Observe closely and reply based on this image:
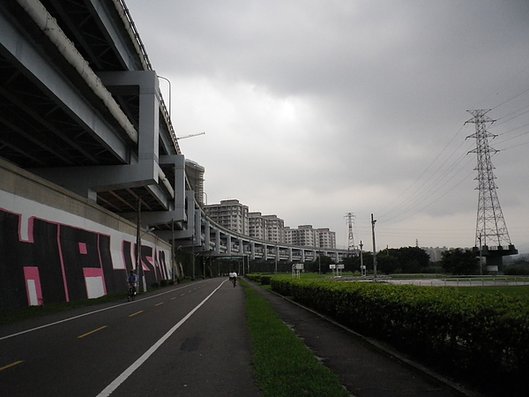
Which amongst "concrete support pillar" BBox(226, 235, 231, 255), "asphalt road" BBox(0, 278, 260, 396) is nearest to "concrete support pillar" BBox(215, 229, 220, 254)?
"concrete support pillar" BBox(226, 235, 231, 255)

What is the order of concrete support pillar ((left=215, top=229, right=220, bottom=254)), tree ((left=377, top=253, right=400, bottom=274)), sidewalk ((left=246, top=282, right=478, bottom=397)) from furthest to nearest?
1. concrete support pillar ((left=215, top=229, right=220, bottom=254))
2. tree ((left=377, top=253, right=400, bottom=274))
3. sidewalk ((left=246, top=282, right=478, bottom=397))

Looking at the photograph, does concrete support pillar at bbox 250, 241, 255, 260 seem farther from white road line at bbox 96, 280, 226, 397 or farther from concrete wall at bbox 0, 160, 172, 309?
white road line at bbox 96, 280, 226, 397

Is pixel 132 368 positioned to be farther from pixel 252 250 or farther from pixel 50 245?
pixel 252 250

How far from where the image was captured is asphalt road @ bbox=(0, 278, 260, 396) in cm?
677

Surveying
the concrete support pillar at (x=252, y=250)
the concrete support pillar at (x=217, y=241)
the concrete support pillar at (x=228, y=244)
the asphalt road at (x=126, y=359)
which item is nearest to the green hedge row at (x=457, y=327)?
Answer: the asphalt road at (x=126, y=359)

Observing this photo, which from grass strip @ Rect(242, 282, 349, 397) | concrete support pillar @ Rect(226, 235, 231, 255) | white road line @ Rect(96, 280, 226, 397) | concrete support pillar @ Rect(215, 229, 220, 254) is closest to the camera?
grass strip @ Rect(242, 282, 349, 397)

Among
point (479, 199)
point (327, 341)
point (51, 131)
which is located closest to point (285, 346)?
point (327, 341)

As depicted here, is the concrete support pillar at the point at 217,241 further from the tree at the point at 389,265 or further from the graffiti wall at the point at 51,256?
the graffiti wall at the point at 51,256

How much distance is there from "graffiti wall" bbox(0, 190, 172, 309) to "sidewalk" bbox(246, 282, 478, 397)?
45.7ft

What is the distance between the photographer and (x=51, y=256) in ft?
79.8

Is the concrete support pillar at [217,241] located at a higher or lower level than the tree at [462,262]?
higher

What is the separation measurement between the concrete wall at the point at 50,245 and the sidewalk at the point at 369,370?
14123 mm

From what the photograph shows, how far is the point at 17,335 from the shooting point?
12914 mm

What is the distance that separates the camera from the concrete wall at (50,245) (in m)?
19.9
